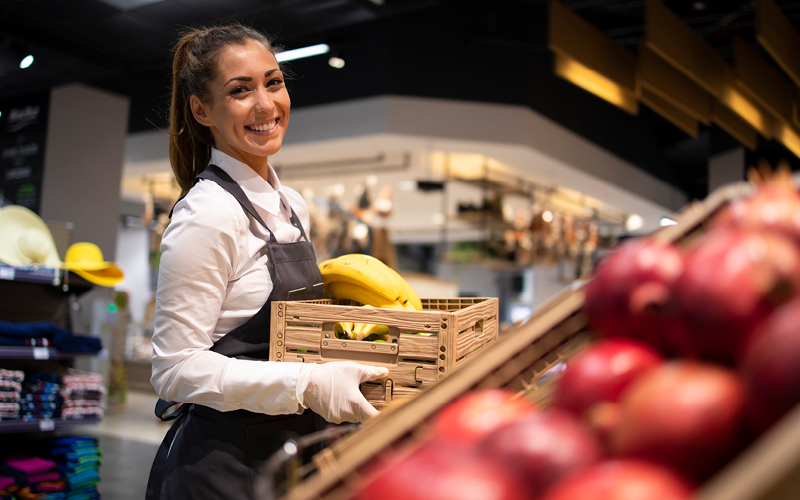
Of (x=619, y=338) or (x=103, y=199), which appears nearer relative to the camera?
(x=619, y=338)

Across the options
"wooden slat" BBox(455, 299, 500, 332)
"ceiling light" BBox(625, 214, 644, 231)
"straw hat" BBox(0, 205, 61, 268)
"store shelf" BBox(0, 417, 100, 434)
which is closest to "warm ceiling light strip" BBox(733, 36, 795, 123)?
"wooden slat" BBox(455, 299, 500, 332)

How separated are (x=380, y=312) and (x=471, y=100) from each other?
569cm

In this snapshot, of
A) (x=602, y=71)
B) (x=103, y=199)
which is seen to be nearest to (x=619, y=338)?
(x=602, y=71)

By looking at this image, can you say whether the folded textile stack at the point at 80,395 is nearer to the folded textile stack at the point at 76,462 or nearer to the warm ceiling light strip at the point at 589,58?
the folded textile stack at the point at 76,462

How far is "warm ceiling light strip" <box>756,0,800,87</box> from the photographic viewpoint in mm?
4050

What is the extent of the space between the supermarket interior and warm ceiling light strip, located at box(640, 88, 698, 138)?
0.10 meters

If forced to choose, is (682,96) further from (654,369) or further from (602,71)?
(654,369)

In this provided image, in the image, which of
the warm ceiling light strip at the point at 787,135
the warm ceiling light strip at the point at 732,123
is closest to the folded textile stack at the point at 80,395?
the warm ceiling light strip at the point at 732,123

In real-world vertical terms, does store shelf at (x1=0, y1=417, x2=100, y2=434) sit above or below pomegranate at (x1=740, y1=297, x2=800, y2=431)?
below

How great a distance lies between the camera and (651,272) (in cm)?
50

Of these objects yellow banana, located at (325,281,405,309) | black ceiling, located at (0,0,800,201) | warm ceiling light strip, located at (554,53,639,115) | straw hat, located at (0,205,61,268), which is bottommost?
yellow banana, located at (325,281,405,309)

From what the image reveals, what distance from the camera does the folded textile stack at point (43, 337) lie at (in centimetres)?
356

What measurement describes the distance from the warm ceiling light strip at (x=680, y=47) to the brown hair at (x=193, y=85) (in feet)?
11.0

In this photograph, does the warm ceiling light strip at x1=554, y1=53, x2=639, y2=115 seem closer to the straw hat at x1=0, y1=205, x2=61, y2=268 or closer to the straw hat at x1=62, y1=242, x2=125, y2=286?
the straw hat at x1=62, y1=242, x2=125, y2=286
